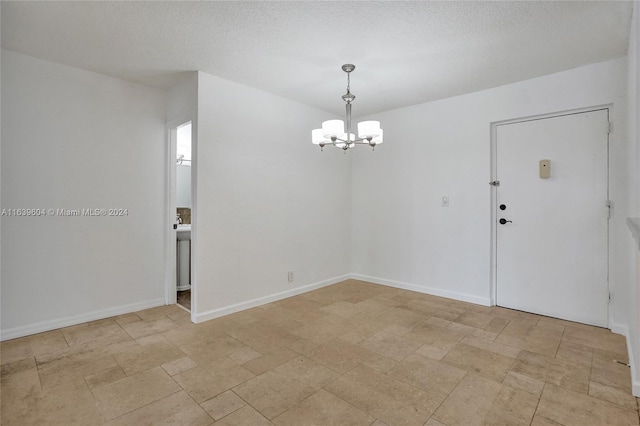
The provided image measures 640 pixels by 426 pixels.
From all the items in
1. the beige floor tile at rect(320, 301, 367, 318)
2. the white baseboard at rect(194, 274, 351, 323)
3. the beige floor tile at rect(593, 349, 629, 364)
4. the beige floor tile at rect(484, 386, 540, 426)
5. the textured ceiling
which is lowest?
the beige floor tile at rect(484, 386, 540, 426)

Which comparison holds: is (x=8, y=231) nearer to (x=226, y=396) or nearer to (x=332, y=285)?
(x=226, y=396)

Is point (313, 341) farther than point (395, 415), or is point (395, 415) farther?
point (313, 341)

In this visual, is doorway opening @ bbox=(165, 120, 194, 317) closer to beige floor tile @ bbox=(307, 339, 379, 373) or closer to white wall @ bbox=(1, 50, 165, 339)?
white wall @ bbox=(1, 50, 165, 339)

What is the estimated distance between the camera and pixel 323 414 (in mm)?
1848

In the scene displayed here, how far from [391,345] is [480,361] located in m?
0.68

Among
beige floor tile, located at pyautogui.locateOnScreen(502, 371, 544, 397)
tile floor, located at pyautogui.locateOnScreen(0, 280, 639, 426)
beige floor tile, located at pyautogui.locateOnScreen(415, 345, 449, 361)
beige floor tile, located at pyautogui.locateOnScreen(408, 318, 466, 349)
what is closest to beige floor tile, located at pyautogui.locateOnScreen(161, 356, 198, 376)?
tile floor, located at pyautogui.locateOnScreen(0, 280, 639, 426)

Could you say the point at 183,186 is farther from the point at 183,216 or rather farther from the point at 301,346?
the point at 301,346

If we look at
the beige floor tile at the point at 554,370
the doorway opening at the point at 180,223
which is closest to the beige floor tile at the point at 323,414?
the beige floor tile at the point at 554,370

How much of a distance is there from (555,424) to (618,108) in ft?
9.57

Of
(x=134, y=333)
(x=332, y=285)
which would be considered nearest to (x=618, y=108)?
(x=332, y=285)

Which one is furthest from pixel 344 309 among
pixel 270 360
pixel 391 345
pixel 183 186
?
pixel 183 186

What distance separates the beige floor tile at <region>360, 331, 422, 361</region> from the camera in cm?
259

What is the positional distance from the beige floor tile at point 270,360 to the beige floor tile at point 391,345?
0.65 meters

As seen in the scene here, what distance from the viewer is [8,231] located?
2.89 m
